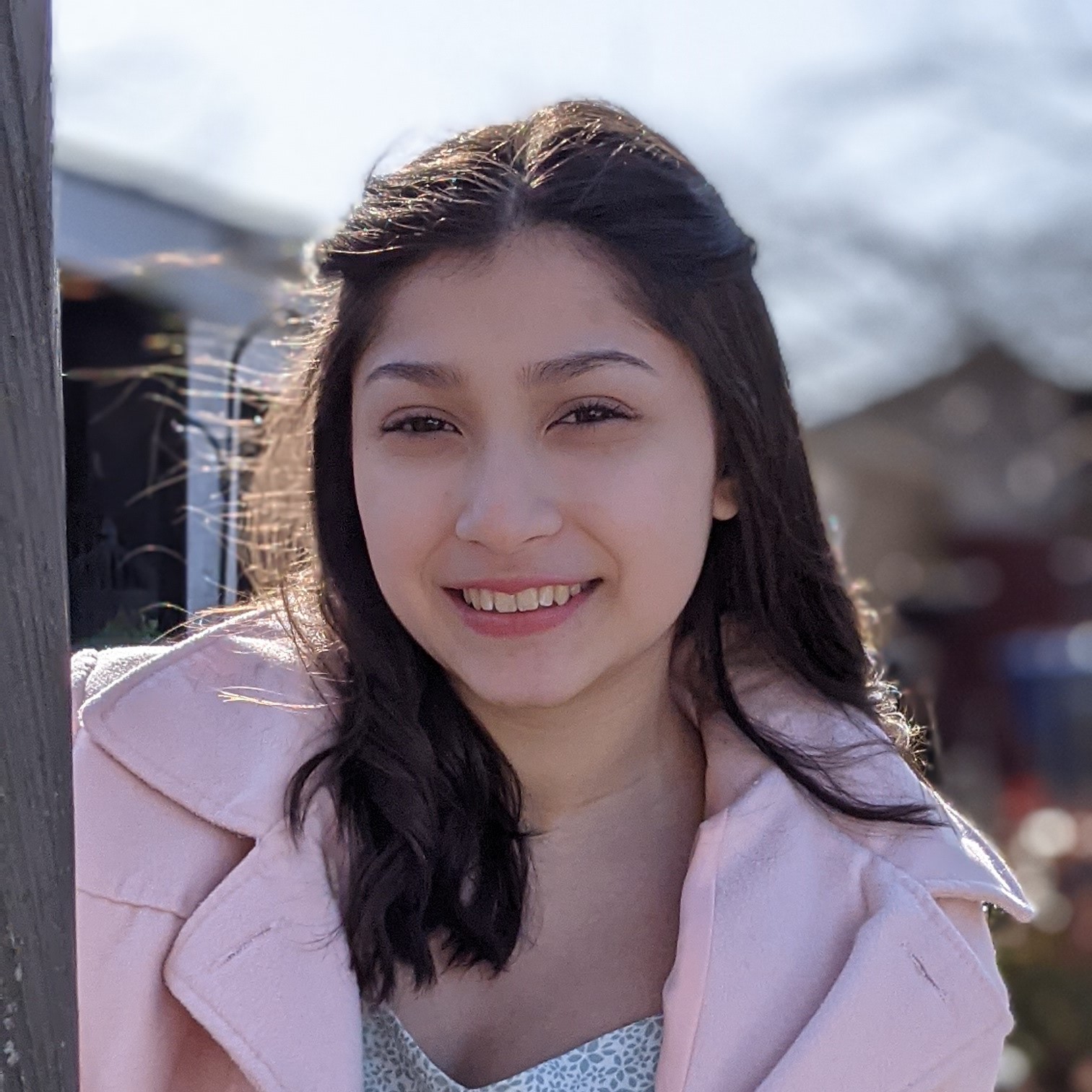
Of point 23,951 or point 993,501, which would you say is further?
point 993,501

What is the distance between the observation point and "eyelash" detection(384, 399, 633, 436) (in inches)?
62.6

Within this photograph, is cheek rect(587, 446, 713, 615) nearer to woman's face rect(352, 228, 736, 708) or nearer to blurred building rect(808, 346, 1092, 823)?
woman's face rect(352, 228, 736, 708)

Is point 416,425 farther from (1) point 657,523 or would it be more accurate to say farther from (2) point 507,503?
(1) point 657,523

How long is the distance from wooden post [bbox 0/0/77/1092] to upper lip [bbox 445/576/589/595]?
681 mm

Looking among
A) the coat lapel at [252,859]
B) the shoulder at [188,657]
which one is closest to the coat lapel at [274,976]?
the coat lapel at [252,859]

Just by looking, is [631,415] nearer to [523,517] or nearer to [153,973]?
[523,517]

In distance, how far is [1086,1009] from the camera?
12.4ft

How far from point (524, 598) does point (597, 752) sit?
0.32 meters

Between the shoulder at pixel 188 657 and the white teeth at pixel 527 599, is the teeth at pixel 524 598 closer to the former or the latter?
the white teeth at pixel 527 599

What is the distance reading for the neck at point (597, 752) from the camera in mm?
1798

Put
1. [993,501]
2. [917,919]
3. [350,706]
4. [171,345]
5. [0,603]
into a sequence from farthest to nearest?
[993,501], [171,345], [350,706], [917,919], [0,603]

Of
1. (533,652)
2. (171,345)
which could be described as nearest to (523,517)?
(533,652)

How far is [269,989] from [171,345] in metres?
1.07

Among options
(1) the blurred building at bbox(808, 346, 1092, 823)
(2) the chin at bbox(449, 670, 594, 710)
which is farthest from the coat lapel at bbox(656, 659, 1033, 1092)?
(1) the blurred building at bbox(808, 346, 1092, 823)
